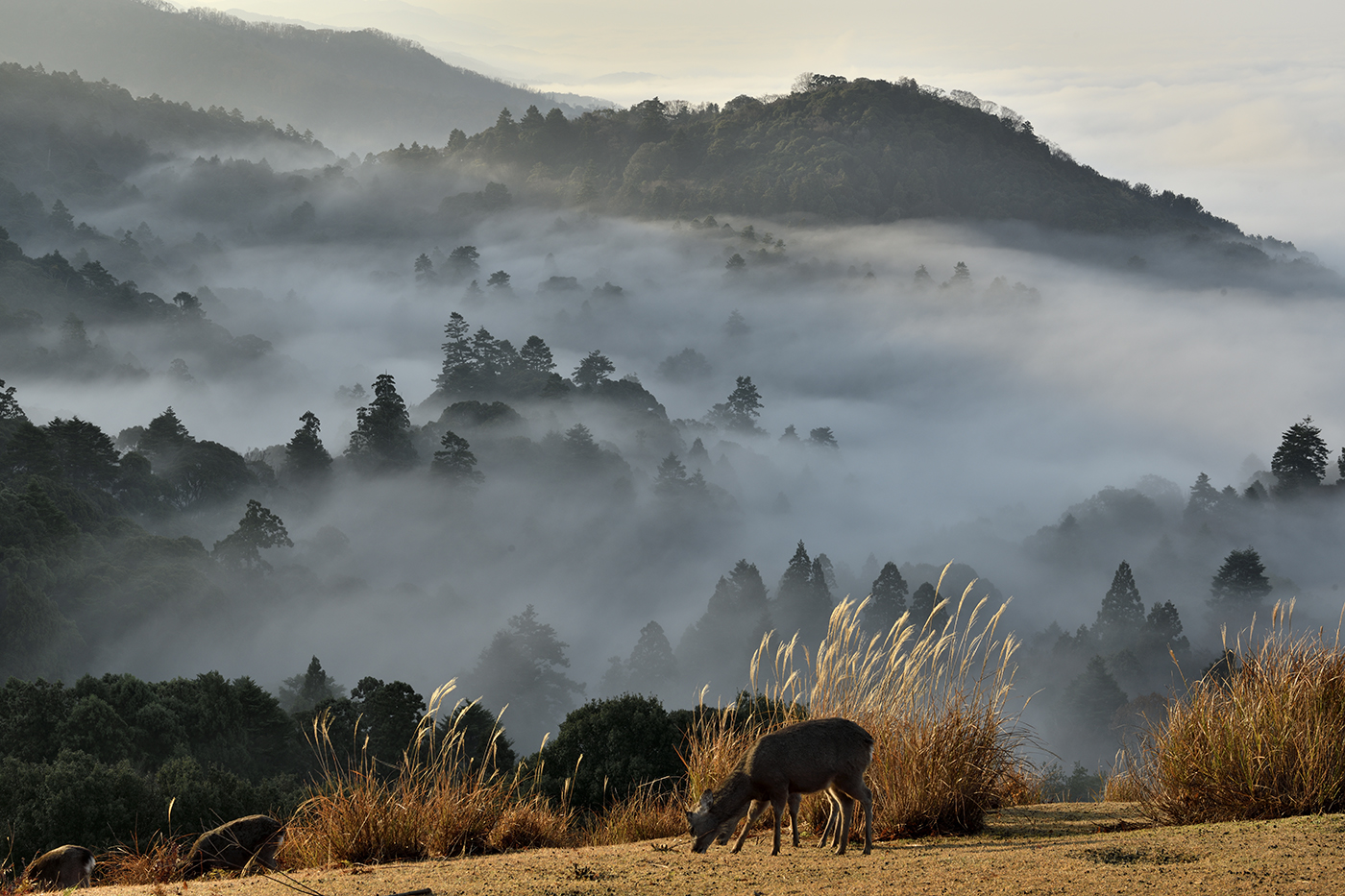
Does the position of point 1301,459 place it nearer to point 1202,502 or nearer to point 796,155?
point 1202,502

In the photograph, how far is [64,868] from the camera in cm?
453

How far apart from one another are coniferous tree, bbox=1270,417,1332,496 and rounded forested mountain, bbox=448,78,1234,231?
89061 mm

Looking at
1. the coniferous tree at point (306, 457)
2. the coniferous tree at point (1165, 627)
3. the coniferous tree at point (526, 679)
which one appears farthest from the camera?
the coniferous tree at point (306, 457)

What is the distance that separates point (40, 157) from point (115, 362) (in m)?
75.9

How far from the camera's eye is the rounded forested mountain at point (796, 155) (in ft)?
547

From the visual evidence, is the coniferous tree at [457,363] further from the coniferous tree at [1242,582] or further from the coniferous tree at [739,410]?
the coniferous tree at [1242,582]

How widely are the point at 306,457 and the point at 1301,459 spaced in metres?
103

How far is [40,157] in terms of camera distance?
474ft

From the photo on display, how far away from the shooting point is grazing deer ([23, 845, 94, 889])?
4.45m

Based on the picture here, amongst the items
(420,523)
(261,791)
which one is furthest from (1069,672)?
(261,791)

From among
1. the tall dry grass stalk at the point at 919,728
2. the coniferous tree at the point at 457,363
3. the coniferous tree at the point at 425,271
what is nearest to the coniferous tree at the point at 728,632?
the coniferous tree at the point at 457,363

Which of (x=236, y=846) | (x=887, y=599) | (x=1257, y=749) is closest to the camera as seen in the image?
(x=1257, y=749)

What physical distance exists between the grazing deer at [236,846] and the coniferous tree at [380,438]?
79539 mm

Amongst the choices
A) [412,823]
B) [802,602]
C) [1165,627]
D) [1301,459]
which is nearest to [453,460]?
[802,602]
